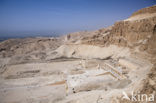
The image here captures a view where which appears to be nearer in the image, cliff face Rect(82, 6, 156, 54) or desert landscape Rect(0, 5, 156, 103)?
desert landscape Rect(0, 5, 156, 103)

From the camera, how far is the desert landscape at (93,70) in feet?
25.3

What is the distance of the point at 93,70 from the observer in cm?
1497

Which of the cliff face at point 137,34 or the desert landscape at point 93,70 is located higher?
the cliff face at point 137,34

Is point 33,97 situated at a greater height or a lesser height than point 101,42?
lesser

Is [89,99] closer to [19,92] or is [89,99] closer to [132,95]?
[132,95]

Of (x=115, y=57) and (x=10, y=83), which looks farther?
(x=115, y=57)

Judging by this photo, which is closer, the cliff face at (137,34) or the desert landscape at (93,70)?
the desert landscape at (93,70)

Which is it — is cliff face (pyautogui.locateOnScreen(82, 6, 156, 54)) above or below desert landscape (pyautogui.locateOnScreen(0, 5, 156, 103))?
above

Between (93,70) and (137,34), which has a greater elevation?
(137,34)

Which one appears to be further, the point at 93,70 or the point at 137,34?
the point at 137,34

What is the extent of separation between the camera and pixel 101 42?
85.9ft

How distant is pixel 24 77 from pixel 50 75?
3544 mm

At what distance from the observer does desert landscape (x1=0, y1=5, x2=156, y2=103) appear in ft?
25.3

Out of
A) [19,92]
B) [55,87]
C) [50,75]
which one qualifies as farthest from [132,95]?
[50,75]
